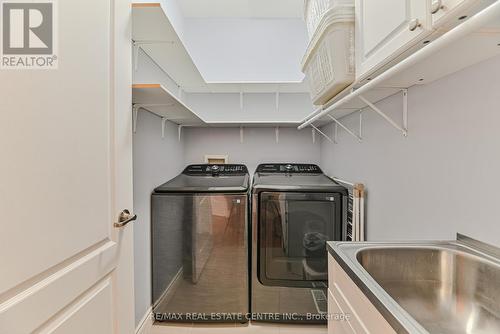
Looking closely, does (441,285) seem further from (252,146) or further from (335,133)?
(252,146)

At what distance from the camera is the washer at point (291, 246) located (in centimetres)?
212

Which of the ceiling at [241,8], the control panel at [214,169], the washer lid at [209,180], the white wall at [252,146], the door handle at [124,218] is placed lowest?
the door handle at [124,218]

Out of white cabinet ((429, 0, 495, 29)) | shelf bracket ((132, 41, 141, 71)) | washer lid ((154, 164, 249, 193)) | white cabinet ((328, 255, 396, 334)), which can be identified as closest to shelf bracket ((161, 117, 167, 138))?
washer lid ((154, 164, 249, 193))

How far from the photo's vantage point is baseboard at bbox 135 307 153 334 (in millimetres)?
1908

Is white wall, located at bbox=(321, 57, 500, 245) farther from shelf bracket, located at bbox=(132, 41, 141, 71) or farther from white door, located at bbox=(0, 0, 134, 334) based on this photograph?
shelf bracket, located at bbox=(132, 41, 141, 71)

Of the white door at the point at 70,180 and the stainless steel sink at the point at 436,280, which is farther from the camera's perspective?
the stainless steel sink at the point at 436,280

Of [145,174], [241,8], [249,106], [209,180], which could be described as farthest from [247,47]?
[145,174]

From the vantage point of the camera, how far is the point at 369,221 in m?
1.80

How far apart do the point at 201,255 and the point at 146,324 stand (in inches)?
25.6

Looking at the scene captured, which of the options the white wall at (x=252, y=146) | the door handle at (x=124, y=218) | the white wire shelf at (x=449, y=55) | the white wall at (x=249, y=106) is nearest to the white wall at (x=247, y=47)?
the white wall at (x=249, y=106)

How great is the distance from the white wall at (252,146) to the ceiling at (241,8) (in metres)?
1.21

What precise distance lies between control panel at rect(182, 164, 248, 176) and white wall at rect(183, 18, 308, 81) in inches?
38.0

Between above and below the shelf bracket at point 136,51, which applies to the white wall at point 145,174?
below

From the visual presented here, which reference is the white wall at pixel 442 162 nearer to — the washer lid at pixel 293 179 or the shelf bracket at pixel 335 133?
the washer lid at pixel 293 179
